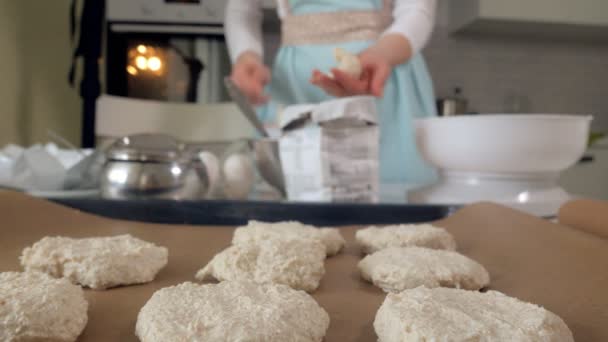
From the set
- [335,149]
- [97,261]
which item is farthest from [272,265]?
[335,149]

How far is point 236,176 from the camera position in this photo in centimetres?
106

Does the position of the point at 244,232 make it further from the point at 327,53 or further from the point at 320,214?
the point at 327,53

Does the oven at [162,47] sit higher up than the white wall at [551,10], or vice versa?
the white wall at [551,10]

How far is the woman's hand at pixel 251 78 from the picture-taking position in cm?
129

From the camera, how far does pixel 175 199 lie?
898 mm

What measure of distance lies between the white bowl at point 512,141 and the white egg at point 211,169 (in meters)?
0.49

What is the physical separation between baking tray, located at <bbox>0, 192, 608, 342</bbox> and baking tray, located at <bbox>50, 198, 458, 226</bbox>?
25 mm

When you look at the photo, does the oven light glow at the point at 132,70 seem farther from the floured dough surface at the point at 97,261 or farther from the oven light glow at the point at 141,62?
the floured dough surface at the point at 97,261

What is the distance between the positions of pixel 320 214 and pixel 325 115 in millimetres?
190

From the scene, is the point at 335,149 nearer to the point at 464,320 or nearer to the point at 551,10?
the point at 464,320

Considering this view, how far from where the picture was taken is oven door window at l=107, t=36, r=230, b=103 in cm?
227

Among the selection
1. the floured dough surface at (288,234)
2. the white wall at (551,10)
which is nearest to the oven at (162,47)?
the white wall at (551,10)

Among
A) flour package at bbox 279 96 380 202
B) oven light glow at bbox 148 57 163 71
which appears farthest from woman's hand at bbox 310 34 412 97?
oven light glow at bbox 148 57 163 71

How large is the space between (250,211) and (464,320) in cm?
55
